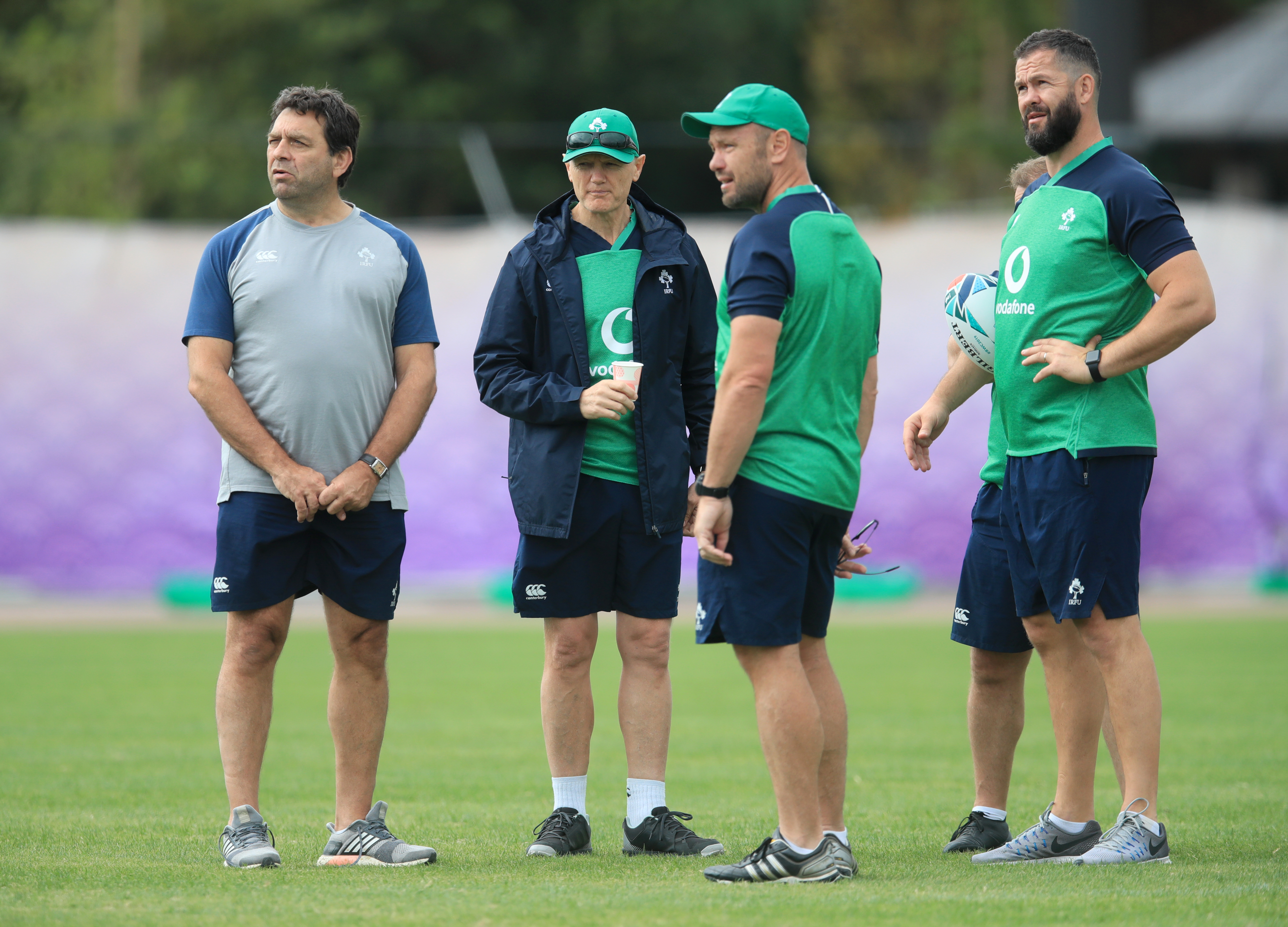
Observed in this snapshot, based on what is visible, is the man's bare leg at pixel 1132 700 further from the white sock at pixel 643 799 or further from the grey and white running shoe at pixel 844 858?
the white sock at pixel 643 799

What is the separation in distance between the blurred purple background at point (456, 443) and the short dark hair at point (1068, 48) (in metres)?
12.7

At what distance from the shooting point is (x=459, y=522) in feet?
58.7

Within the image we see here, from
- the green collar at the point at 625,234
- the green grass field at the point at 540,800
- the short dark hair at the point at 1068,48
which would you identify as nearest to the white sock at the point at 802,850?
the green grass field at the point at 540,800

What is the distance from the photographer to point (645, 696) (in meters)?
5.31

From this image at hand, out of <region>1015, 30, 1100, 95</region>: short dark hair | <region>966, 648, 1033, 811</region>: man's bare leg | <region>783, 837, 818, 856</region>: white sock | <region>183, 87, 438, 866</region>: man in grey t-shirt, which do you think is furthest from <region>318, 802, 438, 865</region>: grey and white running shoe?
<region>1015, 30, 1100, 95</region>: short dark hair

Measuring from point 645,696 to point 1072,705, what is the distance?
1.46 m

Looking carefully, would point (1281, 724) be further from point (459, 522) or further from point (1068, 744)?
point (459, 522)

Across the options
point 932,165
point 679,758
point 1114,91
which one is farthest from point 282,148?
point 932,165

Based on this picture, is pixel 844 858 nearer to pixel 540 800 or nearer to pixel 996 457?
pixel 996 457

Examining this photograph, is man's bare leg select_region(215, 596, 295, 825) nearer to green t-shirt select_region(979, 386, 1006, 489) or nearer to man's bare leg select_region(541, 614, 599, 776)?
man's bare leg select_region(541, 614, 599, 776)

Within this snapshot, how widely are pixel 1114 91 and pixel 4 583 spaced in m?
14.8

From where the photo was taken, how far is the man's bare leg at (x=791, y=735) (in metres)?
4.36

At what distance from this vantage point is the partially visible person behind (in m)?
5.28

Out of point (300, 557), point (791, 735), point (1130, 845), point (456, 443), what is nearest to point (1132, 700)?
point (1130, 845)
